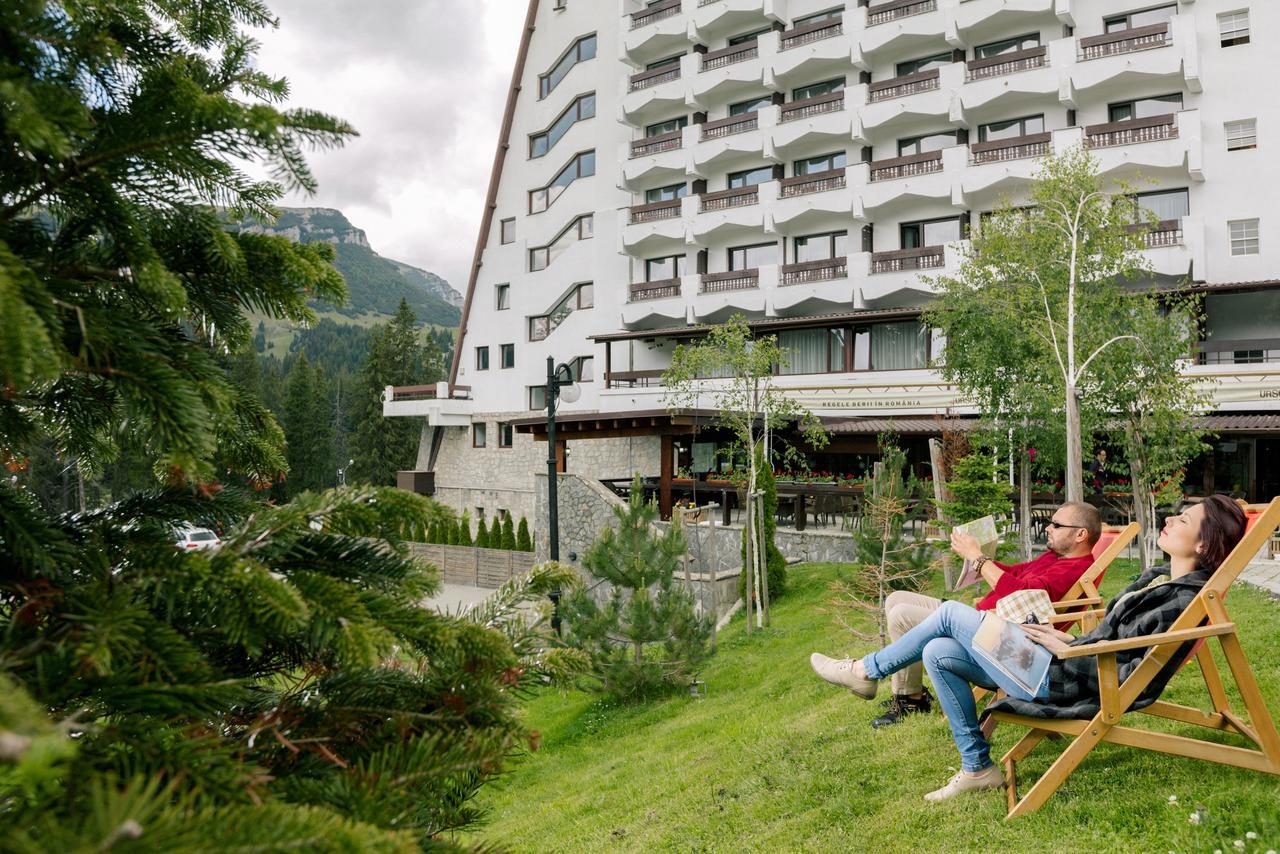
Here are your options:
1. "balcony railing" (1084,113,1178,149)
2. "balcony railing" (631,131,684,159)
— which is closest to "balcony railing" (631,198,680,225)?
"balcony railing" (631,131,684,159)

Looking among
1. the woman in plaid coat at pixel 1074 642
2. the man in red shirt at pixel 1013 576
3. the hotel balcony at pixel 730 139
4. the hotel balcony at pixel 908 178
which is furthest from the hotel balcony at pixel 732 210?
the woman in plaid coat at pixel 1074 642

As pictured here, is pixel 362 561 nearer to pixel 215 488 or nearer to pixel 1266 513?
pixel 215 488

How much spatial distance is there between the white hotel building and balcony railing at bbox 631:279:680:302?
78mm

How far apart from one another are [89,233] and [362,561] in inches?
27.2

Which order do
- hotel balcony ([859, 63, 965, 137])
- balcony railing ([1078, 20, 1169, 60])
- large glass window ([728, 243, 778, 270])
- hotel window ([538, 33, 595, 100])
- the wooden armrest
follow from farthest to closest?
hotel window ([538, 33, 595, 100])
large glass window ([728, 243, 778, 270])
hotel balcony ([859, 63, 965, 137])
balcony railing ([1078, 20, 1169, 60])
the wooden armrest

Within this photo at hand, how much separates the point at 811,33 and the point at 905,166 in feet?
18.8

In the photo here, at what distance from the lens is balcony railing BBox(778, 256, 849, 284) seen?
1063 inches

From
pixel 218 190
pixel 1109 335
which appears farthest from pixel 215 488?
pixel 1109 335

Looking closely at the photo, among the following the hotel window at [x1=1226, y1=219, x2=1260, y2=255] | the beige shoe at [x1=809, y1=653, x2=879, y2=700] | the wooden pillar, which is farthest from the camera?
the hotel window at [x1=1226, y1=219, x2=1260, y2=255]

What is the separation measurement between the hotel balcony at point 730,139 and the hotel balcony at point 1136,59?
356 inches

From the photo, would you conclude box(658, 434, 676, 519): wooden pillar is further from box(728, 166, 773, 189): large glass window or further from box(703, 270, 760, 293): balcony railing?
box(728, 166, 773, 189): large glass window

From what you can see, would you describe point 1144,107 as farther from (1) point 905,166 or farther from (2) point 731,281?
(2) point 731,281

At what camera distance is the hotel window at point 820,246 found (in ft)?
92.2

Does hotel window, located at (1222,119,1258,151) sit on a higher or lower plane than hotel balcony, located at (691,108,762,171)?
lower
